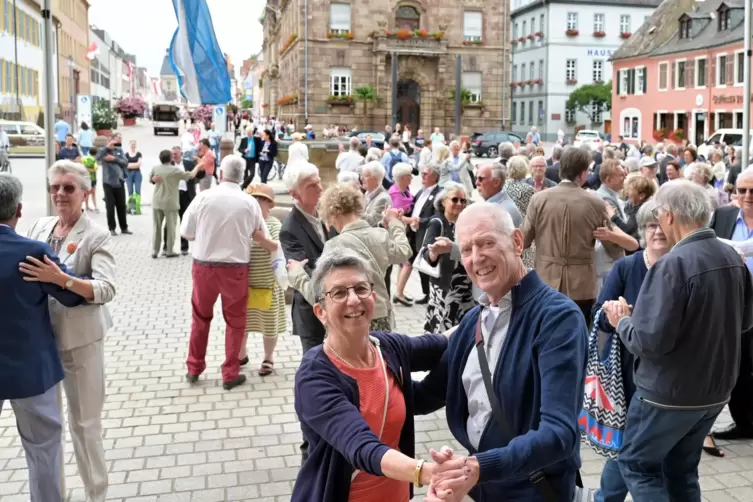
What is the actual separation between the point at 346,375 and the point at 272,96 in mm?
78058

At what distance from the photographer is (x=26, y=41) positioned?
5538 cm

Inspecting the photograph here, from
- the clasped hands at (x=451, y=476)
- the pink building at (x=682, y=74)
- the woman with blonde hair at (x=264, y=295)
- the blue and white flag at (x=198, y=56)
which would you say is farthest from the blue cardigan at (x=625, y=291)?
the pink building at (x=682, y=74)

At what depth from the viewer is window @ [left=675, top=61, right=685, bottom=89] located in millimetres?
48094

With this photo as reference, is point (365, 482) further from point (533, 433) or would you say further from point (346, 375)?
point (533, 433)

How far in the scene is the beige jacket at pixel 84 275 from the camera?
4434 mm

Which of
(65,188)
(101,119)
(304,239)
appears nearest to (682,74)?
(101,119)

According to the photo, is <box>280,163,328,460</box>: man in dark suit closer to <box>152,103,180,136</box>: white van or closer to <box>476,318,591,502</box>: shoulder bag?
<box>476,318,591,502</box>: shoulder bag

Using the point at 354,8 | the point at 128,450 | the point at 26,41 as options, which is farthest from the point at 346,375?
the point at 26,41

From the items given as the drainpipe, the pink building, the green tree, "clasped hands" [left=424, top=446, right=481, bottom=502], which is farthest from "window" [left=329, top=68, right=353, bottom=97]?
"clasped hands" [left=424, top=446, right=481, bottom=502]

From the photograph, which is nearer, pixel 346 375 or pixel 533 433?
pixel 533 433

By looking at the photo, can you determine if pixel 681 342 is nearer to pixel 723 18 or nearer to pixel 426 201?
pixel 426 201

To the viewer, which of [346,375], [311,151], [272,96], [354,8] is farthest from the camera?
[272,96]

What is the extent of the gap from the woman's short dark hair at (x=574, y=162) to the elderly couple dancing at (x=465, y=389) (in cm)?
370

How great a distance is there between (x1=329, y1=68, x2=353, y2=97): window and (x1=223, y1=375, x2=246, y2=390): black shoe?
46731 mm
